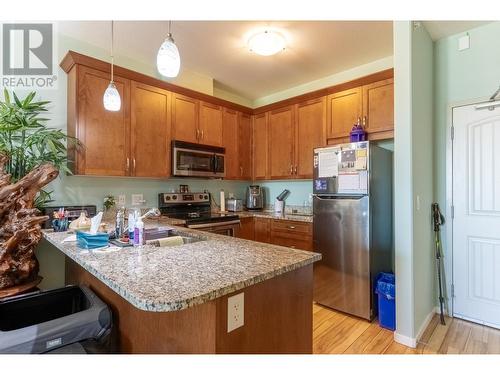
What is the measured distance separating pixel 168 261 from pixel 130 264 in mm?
153

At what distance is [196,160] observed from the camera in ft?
10.5

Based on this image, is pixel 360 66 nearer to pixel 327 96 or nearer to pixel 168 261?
pixel 327 96

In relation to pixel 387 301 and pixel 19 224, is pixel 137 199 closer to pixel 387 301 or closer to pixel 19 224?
pixel 19 224

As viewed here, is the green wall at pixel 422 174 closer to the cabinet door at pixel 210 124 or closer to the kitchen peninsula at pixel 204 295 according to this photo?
the kitchen peninsula at pixel 204 295

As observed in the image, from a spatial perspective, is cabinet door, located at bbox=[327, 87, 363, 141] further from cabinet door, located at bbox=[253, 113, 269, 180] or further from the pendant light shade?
the pendant light shade

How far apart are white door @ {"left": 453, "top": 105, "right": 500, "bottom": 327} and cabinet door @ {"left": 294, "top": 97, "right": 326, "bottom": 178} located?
4.21 feet

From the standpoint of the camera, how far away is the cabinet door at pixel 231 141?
3.59 m

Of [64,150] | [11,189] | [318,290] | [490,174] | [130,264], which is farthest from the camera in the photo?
[318,290]

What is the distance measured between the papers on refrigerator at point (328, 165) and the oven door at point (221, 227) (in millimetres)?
1166

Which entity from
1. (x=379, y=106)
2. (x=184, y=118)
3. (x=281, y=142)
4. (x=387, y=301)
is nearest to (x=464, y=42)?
(x=379, y=106)

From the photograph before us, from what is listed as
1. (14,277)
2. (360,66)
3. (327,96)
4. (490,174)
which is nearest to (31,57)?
(14,277)

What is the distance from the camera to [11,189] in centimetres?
185

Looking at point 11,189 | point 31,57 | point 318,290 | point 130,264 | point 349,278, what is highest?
point 31,57

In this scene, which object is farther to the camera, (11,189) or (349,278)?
(349,278)
